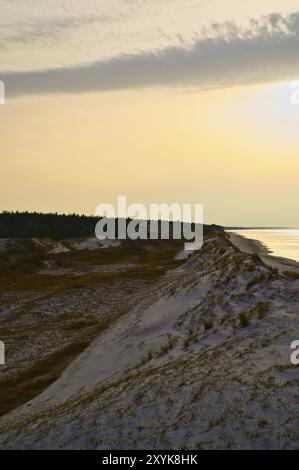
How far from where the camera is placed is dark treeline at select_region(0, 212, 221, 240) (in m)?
135

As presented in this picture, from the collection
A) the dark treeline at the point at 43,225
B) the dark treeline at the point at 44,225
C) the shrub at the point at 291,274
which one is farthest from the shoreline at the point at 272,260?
the dark treeline at the point at 43,225

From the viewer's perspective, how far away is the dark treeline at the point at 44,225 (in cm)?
13475

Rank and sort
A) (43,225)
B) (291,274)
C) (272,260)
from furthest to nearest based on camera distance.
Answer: (43,225) < (272,260) < (291,274)

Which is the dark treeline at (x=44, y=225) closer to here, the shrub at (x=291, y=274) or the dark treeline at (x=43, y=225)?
the dark treeline at (x=43, y=225)

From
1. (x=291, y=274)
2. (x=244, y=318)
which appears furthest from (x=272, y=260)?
(x=244, y=318)

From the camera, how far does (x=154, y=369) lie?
597 inches

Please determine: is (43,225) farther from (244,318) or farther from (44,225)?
(244,318)

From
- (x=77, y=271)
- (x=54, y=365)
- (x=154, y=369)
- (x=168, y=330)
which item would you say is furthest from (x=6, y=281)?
(x=154, y=369)

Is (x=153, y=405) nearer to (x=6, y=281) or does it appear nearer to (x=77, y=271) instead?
(x=6, y=281)

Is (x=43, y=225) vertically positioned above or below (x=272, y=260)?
above

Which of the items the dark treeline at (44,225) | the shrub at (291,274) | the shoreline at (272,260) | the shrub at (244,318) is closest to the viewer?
the shrub at (244,318)

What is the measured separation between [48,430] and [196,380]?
4.22 metres

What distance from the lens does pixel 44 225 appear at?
5586 inches

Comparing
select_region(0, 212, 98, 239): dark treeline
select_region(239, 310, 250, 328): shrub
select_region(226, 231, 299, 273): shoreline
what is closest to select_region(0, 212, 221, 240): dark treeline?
select_region(0, 212, 98, 239): dark treeline
